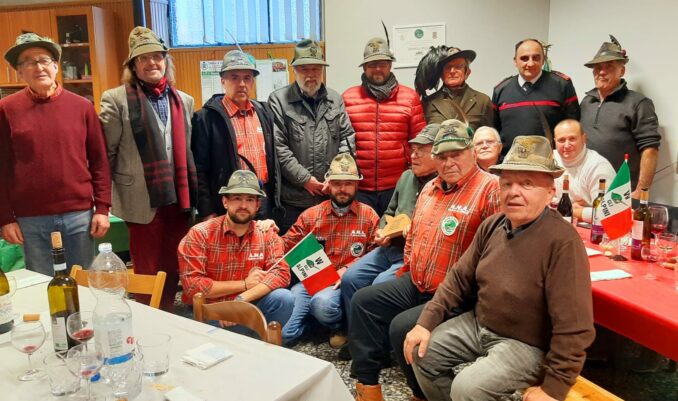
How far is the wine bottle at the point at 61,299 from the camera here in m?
1.36

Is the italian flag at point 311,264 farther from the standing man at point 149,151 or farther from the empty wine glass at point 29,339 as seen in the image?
the empty wine glass at point 29,339

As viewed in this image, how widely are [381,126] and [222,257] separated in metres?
1.32

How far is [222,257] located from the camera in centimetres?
259

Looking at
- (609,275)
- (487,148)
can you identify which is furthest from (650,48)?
(609,275)

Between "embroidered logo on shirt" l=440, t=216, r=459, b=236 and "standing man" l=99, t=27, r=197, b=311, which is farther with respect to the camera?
"standing man" l=99, t=27, r=197, b=311

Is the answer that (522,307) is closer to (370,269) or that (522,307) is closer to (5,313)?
(370,269)

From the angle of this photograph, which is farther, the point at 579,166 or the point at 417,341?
the point at 579,166

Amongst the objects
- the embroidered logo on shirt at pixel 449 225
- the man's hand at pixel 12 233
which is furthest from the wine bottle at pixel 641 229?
the man's hand at pixel 12 233

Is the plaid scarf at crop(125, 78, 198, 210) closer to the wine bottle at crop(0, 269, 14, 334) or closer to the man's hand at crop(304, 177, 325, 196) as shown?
the man's hand at crop(304, 177, 325, 196)

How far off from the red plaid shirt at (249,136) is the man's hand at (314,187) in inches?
10.5

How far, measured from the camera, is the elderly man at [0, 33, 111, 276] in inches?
95.6

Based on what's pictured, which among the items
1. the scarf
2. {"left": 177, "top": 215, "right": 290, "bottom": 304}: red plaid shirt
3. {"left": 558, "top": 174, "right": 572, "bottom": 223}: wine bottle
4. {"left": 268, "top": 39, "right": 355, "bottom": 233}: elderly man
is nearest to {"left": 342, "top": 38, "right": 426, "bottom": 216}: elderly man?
the scarf

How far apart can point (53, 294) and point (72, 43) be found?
15.6ft

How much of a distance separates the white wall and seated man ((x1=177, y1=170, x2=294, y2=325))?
2.72 meters
